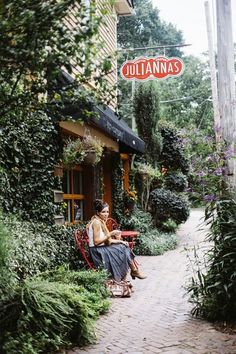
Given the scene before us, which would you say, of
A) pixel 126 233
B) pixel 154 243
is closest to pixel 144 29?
pixel 154 243

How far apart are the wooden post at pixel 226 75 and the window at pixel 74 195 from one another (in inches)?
177

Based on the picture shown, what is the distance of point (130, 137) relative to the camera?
10.7 meters

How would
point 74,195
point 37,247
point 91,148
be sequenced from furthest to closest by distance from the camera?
point 74,195 → point 91,148 → point 37,247

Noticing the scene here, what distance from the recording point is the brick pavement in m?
4.52

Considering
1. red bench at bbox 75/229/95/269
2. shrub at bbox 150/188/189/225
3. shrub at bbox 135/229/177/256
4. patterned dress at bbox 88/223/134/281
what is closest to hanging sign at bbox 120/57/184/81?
shrub at bbox 150/188/189/225

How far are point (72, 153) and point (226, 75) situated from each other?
307 cm

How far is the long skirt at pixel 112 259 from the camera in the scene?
717cm

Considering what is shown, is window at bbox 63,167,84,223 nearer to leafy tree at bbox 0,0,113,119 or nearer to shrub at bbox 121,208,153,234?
shrub at bbox 121,208,153,234

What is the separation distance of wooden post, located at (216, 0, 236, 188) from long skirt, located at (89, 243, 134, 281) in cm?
233

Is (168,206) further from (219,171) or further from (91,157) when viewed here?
(219,171)


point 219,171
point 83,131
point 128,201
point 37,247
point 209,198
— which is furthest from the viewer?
point 128,201

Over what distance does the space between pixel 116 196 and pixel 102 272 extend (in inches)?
248

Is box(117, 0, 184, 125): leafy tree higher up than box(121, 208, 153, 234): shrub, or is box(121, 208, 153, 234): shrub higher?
box(117, 0, 184, 125): leafy tree

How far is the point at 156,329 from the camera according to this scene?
5207mm
